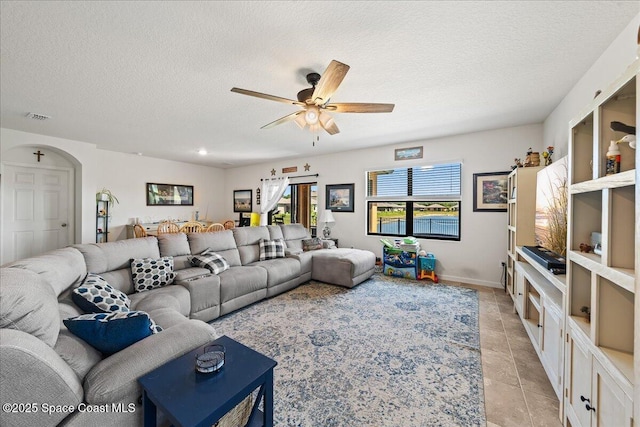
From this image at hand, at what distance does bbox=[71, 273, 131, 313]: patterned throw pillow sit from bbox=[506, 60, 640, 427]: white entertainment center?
2.71m

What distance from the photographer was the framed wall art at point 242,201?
23.8 ft

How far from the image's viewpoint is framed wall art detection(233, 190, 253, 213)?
726 cm

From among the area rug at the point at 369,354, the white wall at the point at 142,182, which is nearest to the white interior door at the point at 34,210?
the white wall at the point at 142,182

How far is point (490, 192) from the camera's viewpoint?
4.00m

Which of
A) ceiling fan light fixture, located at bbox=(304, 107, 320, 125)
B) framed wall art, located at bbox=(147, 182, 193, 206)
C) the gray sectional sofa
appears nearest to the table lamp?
the gray sectional sofa

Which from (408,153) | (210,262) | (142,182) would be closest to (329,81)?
(210,262)

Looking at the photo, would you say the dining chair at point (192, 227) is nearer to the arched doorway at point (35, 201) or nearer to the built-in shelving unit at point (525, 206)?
the arched doorway at point (35, 201)

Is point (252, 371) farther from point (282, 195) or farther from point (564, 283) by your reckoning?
point (282, 195)

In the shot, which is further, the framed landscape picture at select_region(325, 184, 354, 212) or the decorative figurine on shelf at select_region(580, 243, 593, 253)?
the framed landscape picture at select_region(325, 184, 354, 212)

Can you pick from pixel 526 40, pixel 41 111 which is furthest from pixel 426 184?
pixel 41 111

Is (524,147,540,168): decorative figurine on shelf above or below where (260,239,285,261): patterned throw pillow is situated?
above

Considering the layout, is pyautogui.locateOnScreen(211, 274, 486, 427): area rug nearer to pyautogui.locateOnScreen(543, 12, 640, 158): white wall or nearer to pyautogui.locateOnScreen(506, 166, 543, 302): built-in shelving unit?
pyautogui.locateOnScreen(506, 166, 543, 302): built-in shelving unit

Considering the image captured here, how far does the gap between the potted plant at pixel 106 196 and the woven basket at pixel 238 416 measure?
580 cm

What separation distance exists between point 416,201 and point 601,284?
143 inches
